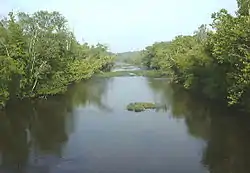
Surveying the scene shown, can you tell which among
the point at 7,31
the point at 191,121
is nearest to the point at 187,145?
the point at 191,121

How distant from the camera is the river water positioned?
21.5 meters

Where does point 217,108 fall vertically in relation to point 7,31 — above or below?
below

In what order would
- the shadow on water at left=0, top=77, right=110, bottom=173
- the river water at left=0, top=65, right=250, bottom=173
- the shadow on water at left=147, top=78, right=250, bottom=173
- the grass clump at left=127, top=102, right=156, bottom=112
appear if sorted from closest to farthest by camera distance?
1. the river water at left=0, top=65, right=250, bottom=173
2. the shadow on water at left=147, top=78, right=250, bottom=173
3. the shadow on water at left=0, top=77, right=110, bottom=173
4. the grass clump at left=127, top=102, right=156, bottom=112

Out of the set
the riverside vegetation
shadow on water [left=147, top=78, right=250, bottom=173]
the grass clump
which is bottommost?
shadow on water [left=147, top=78, right=250, bottom=173]

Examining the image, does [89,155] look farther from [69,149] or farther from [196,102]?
[196,102]

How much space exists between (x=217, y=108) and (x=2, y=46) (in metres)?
25.0

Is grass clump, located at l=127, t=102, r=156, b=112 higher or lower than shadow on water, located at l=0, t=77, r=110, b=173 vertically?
higher

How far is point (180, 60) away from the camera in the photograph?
6550cm

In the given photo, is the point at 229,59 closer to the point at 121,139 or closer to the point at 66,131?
the point at 121,139

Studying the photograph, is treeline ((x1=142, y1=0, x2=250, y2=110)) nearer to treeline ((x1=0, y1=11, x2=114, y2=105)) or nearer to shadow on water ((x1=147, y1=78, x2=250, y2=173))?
shadow on water ((x1=147, y1=78, x2=250, y2=173))

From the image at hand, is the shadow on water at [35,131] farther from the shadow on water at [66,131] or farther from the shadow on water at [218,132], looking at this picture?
the shadow on water at [218,132]

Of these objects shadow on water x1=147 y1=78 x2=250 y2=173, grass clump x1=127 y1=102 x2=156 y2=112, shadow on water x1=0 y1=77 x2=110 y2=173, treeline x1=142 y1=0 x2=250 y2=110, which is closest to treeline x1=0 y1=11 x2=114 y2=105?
shadow on water x1=0 y1=77 x2=110 y2=173

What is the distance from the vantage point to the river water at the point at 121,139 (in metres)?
21.5

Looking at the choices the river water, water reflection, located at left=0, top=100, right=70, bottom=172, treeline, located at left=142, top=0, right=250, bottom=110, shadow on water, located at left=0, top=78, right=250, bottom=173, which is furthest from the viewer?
treeline, located at left=142, top=0, right=250, bottom=110
